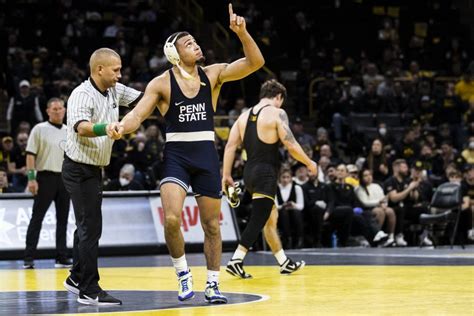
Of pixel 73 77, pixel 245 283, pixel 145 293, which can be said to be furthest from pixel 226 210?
pixel 145 293

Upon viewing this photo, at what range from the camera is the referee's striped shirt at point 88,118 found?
27.7 feet

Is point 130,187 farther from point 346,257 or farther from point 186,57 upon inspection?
point 186,57

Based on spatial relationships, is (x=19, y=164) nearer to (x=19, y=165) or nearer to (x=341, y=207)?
(x=19, y=165)

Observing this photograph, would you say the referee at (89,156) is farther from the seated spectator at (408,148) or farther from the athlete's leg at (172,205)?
the seated spectator at (408,148)

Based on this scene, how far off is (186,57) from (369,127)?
15.8 m

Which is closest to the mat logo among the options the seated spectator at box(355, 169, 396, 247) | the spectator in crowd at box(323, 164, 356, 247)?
the spectator in crowd at box(323, 164, 356, 247)

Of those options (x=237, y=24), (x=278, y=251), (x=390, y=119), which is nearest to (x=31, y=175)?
(x=278, y=251)

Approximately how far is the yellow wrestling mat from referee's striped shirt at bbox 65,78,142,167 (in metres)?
1.13

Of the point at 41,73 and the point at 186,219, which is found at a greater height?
the point at 41,73

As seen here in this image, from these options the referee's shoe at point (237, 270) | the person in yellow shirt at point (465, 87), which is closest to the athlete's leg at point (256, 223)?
the referee's shoe at point (237, 270)

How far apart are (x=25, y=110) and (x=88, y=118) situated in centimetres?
1139

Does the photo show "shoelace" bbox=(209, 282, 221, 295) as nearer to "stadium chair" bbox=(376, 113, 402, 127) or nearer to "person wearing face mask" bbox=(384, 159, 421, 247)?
"person wearing face mask" bbox=(384, 159, 421, 247)

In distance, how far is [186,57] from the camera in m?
8.45

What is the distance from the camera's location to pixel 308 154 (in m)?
18.7
